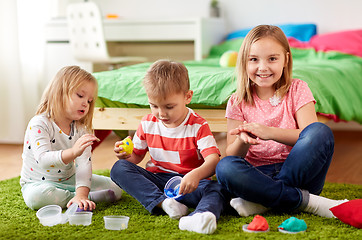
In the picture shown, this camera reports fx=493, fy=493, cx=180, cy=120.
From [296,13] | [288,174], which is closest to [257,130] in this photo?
[288,174]

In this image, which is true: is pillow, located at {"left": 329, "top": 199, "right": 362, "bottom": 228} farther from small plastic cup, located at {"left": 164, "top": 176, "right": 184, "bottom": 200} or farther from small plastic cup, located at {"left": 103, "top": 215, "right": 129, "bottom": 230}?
small plastic cup, located at {"left": 103, "top": 215, "right": 129, "bottom": 230}

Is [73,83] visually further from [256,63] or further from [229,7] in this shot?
[229,7]

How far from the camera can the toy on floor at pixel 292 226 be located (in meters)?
1.31

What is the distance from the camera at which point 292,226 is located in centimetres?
130

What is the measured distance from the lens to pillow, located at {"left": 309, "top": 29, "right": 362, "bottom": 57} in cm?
319

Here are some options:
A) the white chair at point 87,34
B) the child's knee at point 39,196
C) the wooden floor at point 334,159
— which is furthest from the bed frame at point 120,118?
the white chair at point 87,34

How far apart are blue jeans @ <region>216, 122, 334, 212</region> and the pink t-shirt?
0.15 m

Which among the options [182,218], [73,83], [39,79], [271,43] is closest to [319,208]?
[182,218]

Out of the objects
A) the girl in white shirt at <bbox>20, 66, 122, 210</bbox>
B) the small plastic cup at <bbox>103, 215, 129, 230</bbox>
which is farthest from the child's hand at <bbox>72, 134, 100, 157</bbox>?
the small plastic cup at <bbox>103, 215, 129, 230</bbox>

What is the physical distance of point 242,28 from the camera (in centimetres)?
390

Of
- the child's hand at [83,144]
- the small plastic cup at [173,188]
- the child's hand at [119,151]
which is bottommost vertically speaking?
the small plastic cup at [173,188]

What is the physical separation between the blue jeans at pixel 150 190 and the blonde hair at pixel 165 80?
0.25 meters

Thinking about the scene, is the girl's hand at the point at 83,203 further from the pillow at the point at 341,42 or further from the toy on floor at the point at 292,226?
the pillow at the point at 341,42

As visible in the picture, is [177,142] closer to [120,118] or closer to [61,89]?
[61,89]
